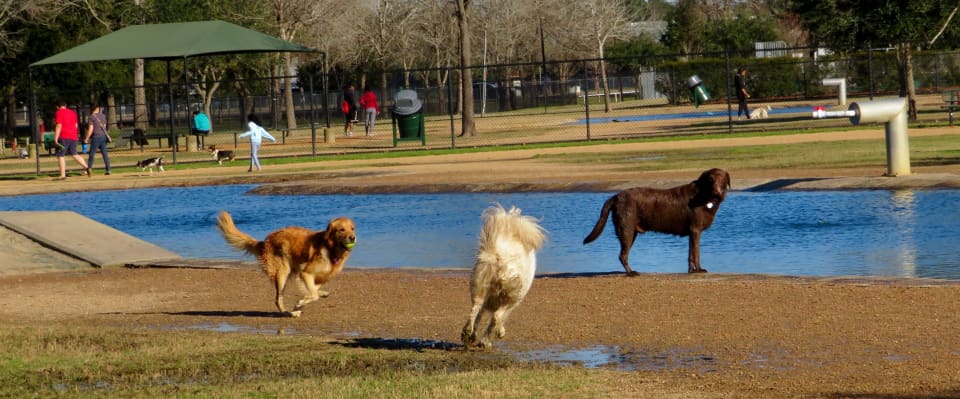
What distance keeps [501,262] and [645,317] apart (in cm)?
198

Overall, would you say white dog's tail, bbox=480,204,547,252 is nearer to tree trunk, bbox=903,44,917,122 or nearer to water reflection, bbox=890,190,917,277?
water reflection, bbox=890,190,917,277

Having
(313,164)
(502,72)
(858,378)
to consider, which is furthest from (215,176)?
(502,72)

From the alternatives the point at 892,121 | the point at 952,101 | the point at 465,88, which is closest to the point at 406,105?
the point at 465,88

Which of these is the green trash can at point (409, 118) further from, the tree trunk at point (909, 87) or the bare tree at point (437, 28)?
the bare tree at point (437, 28)

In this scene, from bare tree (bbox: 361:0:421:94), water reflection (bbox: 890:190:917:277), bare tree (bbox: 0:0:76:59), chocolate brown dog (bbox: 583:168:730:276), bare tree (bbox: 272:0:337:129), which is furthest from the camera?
bare tree (bbox: 361:0:421:94)

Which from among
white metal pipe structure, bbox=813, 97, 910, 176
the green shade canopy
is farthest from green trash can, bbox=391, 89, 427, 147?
white metal pipe structure, bbox=813, 97, 910, 176

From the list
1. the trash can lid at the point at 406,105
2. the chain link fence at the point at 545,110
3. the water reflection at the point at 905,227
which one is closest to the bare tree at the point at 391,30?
the chain link fence at the point at 545,110

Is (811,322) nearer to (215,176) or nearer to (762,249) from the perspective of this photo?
(762,249)

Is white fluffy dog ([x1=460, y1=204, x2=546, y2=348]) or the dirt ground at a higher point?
white fluffy dog ([x1=460, y1=204, x2=546, y2=348])

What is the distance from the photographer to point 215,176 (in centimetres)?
3112

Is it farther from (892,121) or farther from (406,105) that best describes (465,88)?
(892,121)

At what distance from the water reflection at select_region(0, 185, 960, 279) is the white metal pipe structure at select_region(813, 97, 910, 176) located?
3.39 ft

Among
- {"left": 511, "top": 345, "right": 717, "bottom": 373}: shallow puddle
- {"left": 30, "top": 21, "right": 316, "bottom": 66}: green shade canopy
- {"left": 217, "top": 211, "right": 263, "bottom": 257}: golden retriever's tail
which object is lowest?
{"left": 511, "top": 345, "right": 717, "bottom": 373}: shallow puddle

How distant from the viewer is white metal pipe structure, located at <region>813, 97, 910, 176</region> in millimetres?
20266
